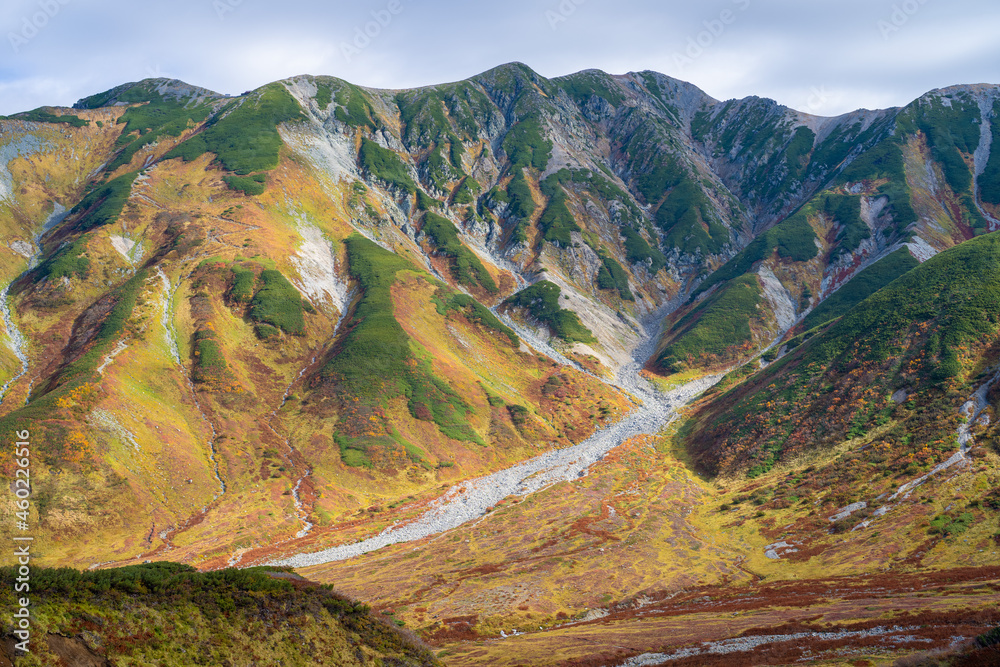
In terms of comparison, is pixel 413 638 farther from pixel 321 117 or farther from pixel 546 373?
pixel 321 117

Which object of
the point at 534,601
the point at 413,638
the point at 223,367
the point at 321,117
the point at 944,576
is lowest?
the point at 944,576

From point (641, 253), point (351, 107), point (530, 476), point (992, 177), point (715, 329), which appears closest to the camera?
point (530, 476)

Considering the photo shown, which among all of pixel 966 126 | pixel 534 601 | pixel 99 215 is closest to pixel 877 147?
pixel 966 126

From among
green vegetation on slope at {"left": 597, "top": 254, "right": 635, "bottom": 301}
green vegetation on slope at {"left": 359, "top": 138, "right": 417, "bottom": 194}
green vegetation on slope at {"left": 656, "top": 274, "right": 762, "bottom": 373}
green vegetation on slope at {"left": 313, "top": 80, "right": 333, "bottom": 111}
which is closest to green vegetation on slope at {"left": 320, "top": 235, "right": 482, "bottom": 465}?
green vegetation on slope at {"left": 656, "top": 274, "right": 762, "bottom": 373}

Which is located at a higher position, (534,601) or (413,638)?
(413,638)

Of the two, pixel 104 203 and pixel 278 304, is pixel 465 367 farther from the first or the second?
pixel 104 203

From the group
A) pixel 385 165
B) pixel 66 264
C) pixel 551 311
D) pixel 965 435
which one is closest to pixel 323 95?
pixel 385 165
